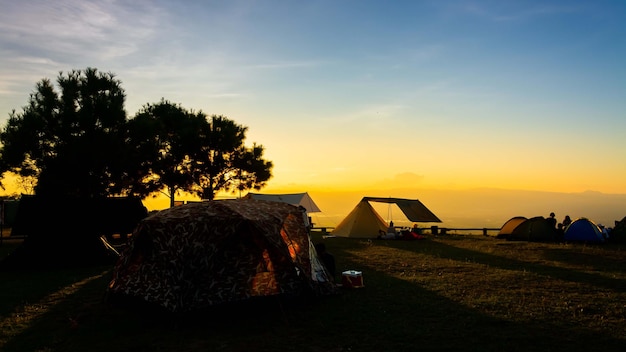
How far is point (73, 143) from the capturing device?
39.9 meters

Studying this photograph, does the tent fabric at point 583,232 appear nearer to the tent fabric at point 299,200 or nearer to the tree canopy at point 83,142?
the tent fabric at point 299,200

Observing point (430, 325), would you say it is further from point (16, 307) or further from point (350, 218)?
point (350, 218)

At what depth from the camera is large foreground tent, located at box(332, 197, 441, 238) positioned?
33912 mm

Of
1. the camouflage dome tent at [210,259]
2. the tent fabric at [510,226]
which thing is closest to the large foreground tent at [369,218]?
the tent fabric at [510,226]

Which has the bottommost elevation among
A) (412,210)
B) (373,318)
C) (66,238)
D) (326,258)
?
(373,318)

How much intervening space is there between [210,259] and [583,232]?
26.8 m

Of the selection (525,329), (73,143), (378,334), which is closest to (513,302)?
(525,329)

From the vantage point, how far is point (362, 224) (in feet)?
112

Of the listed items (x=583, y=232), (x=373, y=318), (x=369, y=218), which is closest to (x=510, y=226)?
(x=583, y=232)

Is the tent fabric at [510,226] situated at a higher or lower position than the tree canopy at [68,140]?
lower

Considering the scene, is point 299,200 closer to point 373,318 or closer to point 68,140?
point 68,140

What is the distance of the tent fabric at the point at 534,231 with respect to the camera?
30.0 meters

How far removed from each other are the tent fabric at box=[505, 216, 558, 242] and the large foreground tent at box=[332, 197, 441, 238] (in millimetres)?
5965

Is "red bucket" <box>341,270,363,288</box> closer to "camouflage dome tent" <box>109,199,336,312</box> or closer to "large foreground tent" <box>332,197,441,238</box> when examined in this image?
"camouflage dome tent" <box>109,199,336,312</box>
